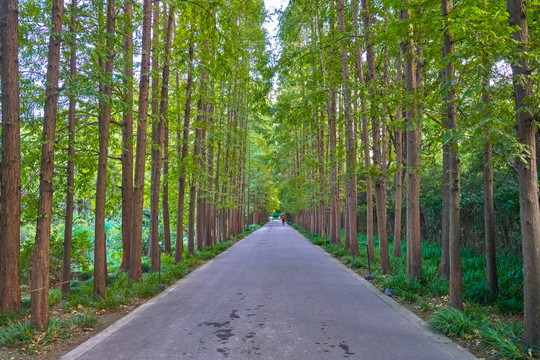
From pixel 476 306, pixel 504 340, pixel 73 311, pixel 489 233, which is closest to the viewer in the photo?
pixel 504 340

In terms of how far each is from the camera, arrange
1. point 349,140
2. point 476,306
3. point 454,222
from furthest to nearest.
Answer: point 349,140 < point 476,306 < point 454,222

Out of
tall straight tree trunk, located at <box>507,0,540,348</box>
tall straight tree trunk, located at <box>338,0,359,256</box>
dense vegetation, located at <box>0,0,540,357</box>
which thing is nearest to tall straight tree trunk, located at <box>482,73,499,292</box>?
dense vegetation, located at <box>0,0,540,357</box>

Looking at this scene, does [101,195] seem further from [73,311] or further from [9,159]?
[73,311]

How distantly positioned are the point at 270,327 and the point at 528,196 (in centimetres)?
443

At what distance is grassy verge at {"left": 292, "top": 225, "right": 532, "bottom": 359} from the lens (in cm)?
484

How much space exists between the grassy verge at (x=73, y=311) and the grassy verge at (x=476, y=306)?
607 cm

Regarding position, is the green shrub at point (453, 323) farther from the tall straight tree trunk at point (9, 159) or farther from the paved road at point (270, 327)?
the tall straight tree trunk at point (9, 159)

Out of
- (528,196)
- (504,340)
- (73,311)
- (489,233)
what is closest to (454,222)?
(528,196)

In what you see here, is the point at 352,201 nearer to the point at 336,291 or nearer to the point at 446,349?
the point at 336,291

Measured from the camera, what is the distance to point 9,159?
6082 millimetres

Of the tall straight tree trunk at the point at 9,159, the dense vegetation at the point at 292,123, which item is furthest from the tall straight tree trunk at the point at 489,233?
the tall straight tree trunk at the point at 9,159

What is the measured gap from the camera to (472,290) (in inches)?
295

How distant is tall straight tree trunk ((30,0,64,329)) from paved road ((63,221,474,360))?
1.12 metres

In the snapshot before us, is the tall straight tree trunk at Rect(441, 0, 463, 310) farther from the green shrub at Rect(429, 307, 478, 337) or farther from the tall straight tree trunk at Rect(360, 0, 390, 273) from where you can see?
the tall straight tree trunk at Rect(360, 0, 390, 273)
